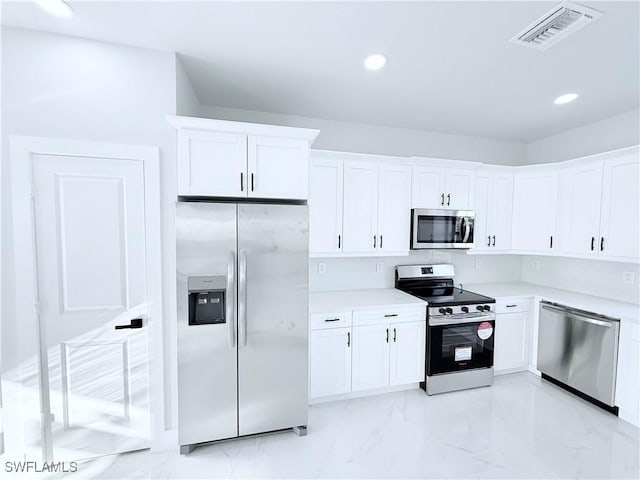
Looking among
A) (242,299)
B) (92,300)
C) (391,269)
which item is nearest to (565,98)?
(391,269)

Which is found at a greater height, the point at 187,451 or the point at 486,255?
the point at 486,255

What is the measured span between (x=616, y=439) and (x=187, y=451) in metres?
3.33

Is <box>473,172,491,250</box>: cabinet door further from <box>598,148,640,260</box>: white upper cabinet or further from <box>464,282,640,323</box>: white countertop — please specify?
<box>598,148,640,260</box>: white upper cabinet

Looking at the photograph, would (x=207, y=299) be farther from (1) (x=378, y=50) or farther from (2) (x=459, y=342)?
(2) (x=459, y=342)

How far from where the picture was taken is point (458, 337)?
2.99 meters

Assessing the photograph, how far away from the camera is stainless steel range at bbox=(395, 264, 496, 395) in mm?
2939

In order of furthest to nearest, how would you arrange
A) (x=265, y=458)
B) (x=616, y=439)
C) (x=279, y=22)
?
1. (x=616, y=439)
2. (x=265, y=458)
3. (x=279, y=22)

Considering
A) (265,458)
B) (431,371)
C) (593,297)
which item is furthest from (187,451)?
(593,297)

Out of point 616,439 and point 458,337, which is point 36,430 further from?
point 616,439

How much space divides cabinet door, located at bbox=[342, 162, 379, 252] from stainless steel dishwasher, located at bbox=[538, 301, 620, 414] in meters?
2.05

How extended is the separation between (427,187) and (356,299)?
1472mm

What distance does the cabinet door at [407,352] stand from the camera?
9.55 ft

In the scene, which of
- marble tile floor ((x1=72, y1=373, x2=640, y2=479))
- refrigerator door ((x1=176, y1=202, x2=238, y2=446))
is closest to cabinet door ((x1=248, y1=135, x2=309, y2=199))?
refrigerator door ((x1=176, y1=202, x2=238, y2=446))

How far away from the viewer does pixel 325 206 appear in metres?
2.98
